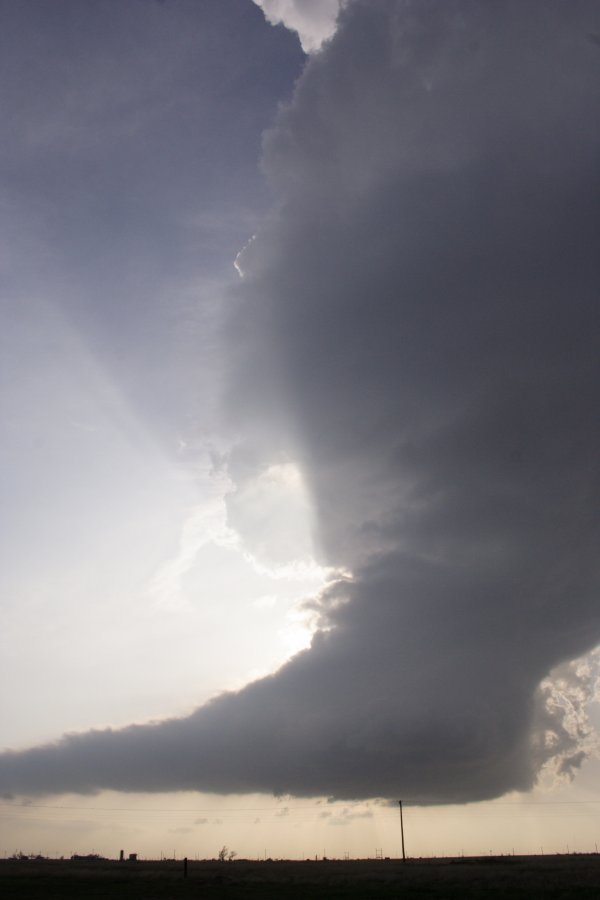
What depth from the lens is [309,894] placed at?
73.9 m

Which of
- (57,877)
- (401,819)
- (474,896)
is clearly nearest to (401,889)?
(474,896)

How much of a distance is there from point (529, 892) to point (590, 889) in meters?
6.20

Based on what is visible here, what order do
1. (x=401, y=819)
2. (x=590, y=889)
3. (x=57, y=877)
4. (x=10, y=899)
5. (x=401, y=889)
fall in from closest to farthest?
(x=10, y=899), (x=590, y=889), (x=401, y=889), (x=57, y=877), (x=401, y=819)

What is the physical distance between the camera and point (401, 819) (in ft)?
479

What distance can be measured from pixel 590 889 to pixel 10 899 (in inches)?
2313

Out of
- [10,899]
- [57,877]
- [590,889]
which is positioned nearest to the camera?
[10,899]

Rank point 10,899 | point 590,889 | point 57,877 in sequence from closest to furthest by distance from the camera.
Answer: point 10,899 < point 590,889 < point 57,877

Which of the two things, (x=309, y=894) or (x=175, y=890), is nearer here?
(x=309, y=894)

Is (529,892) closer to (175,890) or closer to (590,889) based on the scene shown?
(590,889)

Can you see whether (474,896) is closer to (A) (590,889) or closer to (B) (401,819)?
(A) (590,889)

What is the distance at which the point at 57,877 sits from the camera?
10056cm

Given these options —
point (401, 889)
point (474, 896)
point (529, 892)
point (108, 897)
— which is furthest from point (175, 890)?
point (529, 892)

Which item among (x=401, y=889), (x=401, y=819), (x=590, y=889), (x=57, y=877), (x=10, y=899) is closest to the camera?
(x=10, y=899)

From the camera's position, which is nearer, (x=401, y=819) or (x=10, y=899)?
(x=10, y=899)
